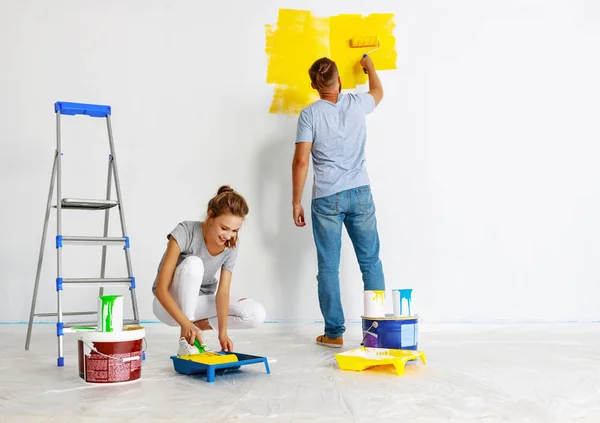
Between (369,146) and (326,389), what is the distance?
2.07 m

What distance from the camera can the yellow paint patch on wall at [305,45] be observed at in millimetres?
3729

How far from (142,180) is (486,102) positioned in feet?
6.88

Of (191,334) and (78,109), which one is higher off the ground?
(78,109)

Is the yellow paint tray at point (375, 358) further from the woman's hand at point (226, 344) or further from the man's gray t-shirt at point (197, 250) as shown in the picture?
the man's gray t-shirt at point (197, 250)

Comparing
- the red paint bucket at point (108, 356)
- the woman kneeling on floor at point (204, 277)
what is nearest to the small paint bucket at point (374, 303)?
the woman kneeling on floor at point (204, 277)

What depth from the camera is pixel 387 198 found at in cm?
372

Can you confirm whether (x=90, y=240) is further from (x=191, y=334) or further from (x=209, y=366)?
(x=209, y=366)

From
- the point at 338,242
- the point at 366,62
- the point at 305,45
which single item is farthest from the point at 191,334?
the point at 305,45

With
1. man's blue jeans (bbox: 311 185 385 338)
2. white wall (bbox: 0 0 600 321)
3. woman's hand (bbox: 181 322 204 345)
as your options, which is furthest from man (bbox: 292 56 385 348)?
woman's hand (bbox: 181 322 204 345)

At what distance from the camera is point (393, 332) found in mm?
2486

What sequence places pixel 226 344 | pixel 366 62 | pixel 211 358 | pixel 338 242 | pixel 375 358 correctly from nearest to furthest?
1. pixel 211 358
2. pixel 375 358
3. pixel 226 344
4. pixel 338 242
5. pixel 366 62

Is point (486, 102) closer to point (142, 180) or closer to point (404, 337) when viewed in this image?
point (404, 337)

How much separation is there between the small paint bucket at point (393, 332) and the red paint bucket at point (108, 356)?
95cm

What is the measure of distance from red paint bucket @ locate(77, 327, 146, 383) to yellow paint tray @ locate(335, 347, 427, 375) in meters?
0.74
